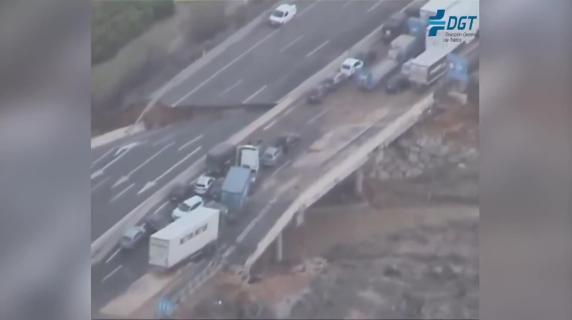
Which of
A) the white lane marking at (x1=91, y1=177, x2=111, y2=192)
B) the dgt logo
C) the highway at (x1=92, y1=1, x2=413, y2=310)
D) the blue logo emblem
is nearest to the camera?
the dgt logo

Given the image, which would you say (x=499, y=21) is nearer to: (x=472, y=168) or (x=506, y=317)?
(x=506, y=317)

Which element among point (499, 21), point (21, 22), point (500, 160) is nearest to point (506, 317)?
point (500, 160)

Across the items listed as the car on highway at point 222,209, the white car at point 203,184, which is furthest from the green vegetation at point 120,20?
the car on highway at point 222,209

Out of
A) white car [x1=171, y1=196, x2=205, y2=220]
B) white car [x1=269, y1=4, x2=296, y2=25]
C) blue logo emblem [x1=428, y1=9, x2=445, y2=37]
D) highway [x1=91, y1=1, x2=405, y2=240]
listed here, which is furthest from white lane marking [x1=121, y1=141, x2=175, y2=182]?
blue logo emblem [x1=428, y1=9, x2=445, y2=37]

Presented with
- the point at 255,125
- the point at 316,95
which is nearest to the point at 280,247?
the point at 255,125

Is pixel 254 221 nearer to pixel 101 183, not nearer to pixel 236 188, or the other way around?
pixel 236 188

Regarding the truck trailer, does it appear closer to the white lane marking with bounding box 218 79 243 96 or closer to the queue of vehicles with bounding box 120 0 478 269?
the queue of vehicles with bounding box 120 0 478 269
